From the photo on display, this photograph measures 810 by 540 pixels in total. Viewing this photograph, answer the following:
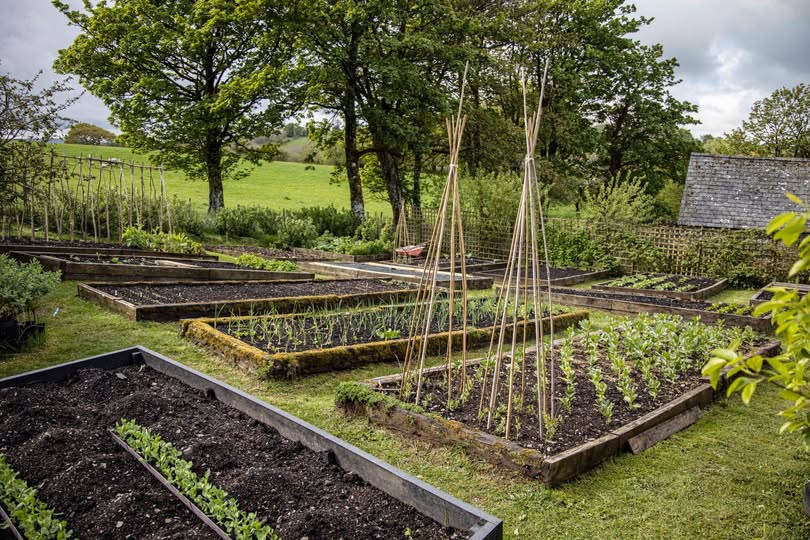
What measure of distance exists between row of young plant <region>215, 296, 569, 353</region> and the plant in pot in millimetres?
1771

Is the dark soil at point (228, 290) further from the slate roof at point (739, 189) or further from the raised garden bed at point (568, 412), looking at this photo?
the slate roof at point (739, 189)

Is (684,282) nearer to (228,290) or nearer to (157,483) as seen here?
(228,290)

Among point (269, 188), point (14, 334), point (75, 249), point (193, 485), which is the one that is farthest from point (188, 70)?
point (193, 485)

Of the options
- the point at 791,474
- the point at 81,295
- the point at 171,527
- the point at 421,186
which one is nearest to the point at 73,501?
the point at 171,527

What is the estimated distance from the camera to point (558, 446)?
3.55 m

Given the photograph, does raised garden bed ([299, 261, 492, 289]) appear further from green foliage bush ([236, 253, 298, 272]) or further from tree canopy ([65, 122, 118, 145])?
tree canopy ([65, 122, 118, 145])

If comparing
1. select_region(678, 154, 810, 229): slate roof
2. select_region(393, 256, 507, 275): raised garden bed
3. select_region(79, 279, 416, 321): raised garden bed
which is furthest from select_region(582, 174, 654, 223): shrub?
select_region(79, 279, 416, 321): raised garden bed

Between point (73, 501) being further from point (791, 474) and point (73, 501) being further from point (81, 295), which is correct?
A: point (81, 295)

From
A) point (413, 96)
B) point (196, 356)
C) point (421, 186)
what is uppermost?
point (413, 96)

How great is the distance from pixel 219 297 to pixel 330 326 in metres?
2.28

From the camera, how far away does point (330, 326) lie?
6383mm

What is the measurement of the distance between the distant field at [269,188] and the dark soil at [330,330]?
21202 mm

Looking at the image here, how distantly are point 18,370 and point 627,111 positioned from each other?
88.7 feet

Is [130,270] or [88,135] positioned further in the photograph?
[88,135]
